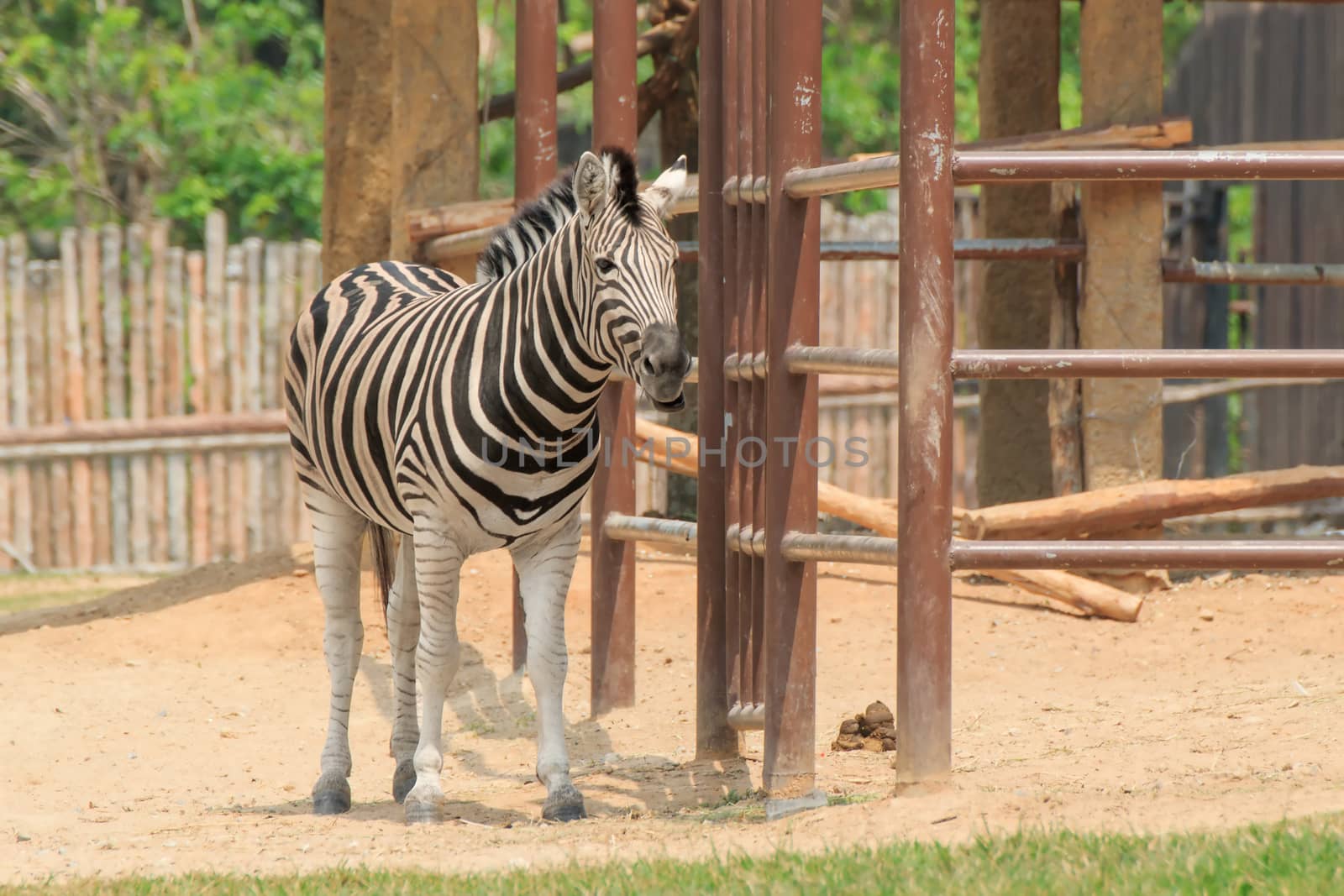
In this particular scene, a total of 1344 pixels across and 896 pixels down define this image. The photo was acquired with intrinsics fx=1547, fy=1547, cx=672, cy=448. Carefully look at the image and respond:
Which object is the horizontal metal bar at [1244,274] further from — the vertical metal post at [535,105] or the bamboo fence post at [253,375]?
the bamboo fence post at [253,375]

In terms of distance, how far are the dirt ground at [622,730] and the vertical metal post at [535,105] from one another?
3.35 feet

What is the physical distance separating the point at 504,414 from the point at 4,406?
760cm

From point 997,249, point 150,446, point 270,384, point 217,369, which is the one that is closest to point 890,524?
point 997,249

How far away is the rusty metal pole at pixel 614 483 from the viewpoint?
19.4 feet

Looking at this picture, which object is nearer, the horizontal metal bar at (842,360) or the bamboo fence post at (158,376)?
the horizontal metal bar at (842,360)

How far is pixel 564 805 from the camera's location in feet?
14.7

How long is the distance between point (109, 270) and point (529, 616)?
7364 mm

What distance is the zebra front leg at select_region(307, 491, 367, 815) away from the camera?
205 inches

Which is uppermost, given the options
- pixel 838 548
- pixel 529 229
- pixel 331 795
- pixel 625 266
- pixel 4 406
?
pixel 529 229

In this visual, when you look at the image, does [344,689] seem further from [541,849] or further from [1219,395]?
[1219,395]

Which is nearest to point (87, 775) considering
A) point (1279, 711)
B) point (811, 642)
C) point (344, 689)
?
point (344, 689)

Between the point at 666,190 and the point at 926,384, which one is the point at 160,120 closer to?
the point at 666,190

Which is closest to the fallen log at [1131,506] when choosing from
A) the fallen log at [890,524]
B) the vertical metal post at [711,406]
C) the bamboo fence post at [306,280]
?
the fallen log at [890,524]

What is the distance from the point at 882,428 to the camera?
11.6 meters
